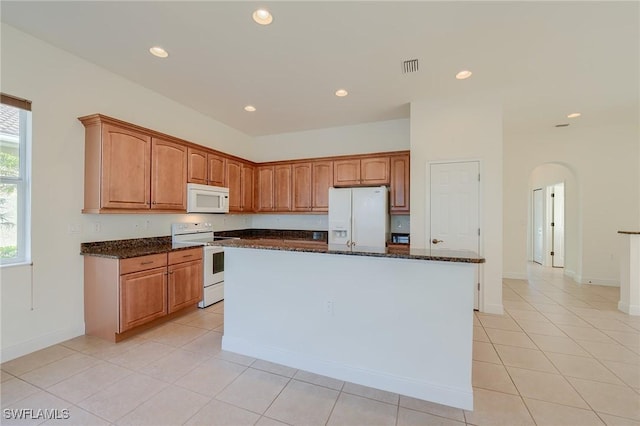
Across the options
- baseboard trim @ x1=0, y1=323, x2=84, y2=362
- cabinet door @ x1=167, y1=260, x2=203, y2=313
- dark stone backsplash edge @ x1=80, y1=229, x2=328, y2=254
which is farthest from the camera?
cabinet door @ x1=167, y1=260, x2=203, y2=313

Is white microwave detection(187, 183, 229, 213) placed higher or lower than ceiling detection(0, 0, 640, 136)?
lower

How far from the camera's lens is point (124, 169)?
9.93 ft

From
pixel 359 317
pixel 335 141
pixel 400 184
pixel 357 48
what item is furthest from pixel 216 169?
pixel 359 317

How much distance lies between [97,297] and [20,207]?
44.9 inches

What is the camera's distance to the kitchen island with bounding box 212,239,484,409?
1.92 meters

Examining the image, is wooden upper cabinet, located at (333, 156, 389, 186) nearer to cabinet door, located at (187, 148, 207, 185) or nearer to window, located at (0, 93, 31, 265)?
cabinet door, located at (187, 148, 207, 185)

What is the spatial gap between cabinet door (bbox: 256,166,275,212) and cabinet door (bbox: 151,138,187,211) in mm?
1696

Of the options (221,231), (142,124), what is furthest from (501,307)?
(142,124)

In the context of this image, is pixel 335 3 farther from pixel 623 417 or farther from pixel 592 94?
pixel 592 94

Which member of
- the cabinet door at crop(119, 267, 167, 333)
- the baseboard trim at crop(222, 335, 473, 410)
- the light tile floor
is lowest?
the light tile floor

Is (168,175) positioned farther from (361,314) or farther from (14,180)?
(361,314)

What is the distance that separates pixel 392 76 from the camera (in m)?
3.23

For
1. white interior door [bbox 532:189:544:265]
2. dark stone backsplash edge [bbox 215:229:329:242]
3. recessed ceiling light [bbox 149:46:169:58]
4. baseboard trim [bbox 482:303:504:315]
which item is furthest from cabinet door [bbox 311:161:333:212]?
white interior door [bbox 532:189:544:265]

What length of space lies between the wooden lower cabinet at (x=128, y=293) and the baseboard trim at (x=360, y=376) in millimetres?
1095
